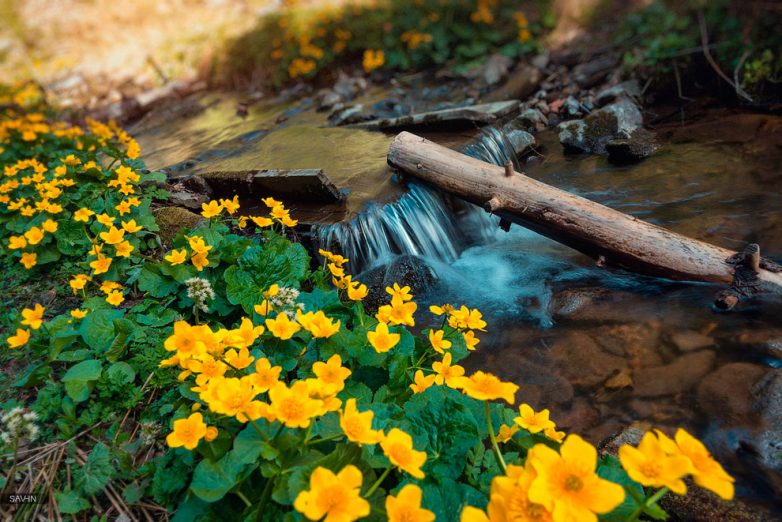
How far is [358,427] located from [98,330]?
1678 mm

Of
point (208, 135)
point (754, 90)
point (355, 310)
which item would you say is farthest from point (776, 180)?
point (208, 135)

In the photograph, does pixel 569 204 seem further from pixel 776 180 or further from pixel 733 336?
pixel 776 180

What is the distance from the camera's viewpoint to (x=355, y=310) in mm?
2520

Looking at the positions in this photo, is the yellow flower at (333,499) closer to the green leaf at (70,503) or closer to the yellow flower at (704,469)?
the yellow flower at (704,469)

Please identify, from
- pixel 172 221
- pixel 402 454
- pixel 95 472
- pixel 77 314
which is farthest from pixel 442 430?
pixel 172 221

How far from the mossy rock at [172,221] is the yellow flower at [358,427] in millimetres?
2572

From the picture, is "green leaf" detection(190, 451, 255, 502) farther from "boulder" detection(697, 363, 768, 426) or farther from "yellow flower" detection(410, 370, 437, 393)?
"boulder" detection(697, 363, 768, 426)

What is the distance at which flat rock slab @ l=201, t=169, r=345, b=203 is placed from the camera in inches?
173

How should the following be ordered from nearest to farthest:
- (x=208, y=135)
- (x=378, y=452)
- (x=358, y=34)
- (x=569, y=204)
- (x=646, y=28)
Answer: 1. (x=378, y=452)
2. (x=569, y=204)
3. (x=646, y=28)
4. (x=208, y=135)
5. (x=358, y=34)

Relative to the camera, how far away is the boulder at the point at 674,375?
8.72 feet

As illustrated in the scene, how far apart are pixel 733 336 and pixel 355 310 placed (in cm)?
237

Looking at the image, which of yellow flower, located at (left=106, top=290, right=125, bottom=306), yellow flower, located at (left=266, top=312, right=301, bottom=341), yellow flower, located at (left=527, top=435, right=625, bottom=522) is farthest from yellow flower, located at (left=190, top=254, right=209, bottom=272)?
yellow flower, located at (left=527, top=435, right=625, bottom=522)

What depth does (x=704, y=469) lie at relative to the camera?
44.1 inches

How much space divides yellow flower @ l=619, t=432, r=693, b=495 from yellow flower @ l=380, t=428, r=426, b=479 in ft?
1.70
